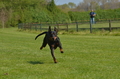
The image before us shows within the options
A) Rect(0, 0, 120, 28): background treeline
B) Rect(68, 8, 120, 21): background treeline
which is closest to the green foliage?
Rect(0, 0, 120, 28): background treeline

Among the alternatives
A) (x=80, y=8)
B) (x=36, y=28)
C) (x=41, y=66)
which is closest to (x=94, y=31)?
(x=36, y=28)

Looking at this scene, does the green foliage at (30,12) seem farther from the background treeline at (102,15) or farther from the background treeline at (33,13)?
the background treeline at (102,15)

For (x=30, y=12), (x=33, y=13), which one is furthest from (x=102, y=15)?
(x=30, y=12)

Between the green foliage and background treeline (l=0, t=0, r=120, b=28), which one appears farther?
the green foliage

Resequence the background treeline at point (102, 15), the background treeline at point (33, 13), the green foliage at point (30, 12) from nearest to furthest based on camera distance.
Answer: the background treeline at point (33, 13) < the green foliage at point (30, 12) < the background treeline at point (102, 15)

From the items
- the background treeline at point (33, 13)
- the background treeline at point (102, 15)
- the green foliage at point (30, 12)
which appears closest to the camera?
the background treeline at point (33, 13)

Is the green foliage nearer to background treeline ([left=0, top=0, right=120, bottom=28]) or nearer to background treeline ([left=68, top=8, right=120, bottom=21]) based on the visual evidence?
background treeline ([left=0, top=0, right=120, bottom=28])

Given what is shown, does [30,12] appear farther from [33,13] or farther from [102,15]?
[102,15]

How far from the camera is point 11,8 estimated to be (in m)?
55.6

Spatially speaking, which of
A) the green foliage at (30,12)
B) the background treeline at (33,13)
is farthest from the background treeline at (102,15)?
the green foliage at (30,12)

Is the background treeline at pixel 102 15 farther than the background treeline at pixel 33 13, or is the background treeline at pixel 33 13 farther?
the background treeline at pixel 102 15

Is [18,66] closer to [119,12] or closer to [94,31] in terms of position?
[94,31]

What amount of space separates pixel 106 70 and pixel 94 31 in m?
18.0

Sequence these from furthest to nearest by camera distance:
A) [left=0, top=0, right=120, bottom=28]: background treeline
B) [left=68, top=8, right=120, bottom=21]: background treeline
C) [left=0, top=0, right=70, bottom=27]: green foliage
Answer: [left=68, top=8, right=120, bottom=21]: background treeline < [left=0, top=0, right=70, bottom=27]: green foliage < [left=0, top=0, right=120, bottom=28]: background treeline
